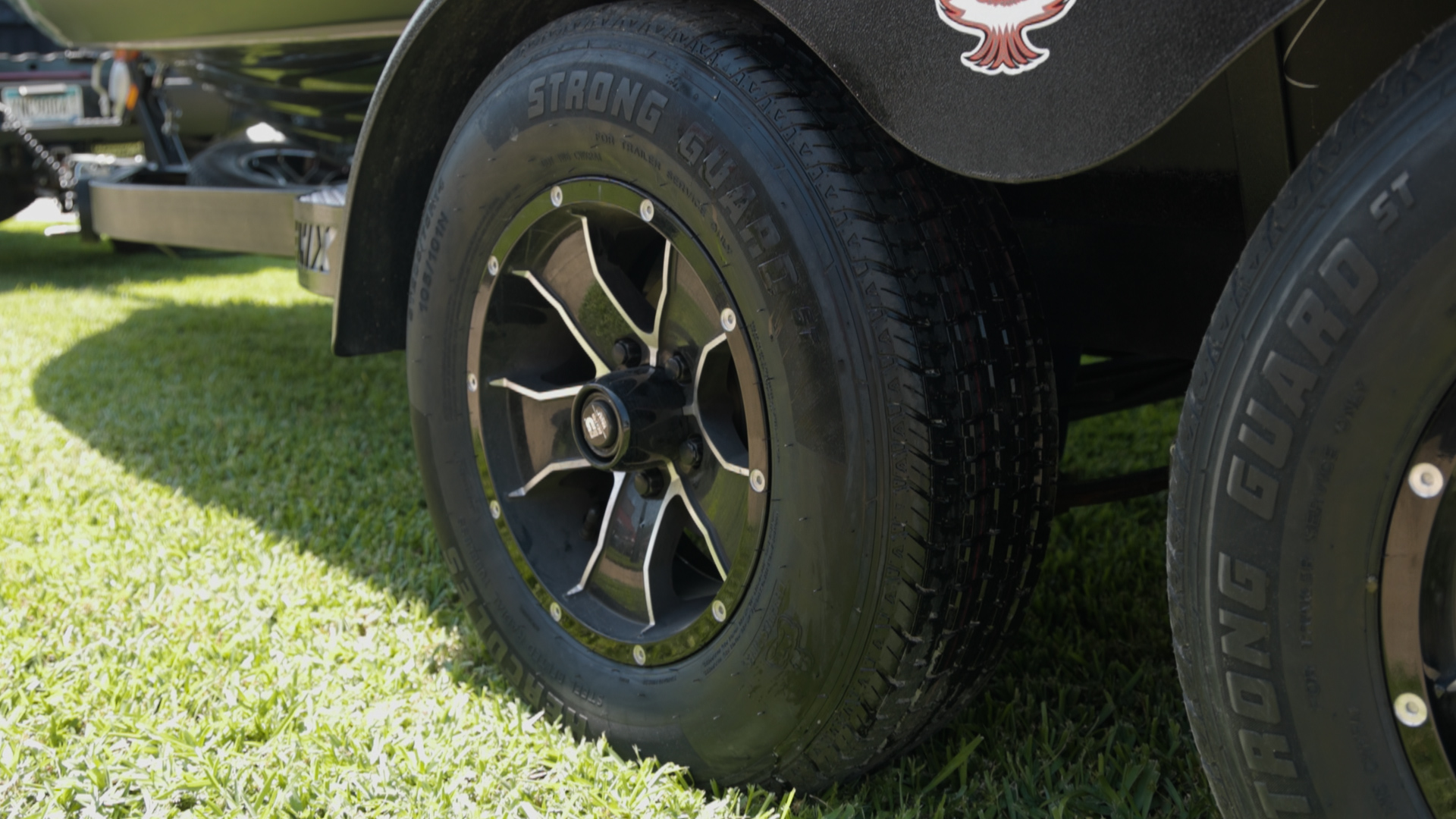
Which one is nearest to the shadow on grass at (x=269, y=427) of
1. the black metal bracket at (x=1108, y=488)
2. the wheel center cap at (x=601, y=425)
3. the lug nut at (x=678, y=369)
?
the wheel center cap at (x=601, y=425)

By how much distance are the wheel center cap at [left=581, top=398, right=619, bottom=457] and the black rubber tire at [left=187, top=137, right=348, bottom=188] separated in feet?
8.34

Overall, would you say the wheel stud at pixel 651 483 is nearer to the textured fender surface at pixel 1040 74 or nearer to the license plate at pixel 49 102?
the textured fender surface at pixel 1040 74

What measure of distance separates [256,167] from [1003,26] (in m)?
4.64

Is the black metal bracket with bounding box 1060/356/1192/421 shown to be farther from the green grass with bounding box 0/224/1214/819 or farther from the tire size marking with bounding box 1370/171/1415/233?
the tire size marking with bounding box 1370/171/1415/233

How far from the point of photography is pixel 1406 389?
0.88 m

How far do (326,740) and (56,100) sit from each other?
5.75 meters

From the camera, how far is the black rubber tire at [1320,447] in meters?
0.86

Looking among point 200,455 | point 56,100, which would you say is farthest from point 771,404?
point 56,100

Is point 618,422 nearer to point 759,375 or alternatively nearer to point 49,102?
point 759,375

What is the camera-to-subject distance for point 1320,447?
0.92 m

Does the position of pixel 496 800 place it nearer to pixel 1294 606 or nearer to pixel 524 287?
pixel 524 287

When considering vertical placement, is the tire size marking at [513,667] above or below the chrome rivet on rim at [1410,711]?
below

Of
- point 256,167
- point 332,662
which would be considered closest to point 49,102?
point 256,167

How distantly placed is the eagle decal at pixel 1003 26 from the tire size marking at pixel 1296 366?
0.31 m
